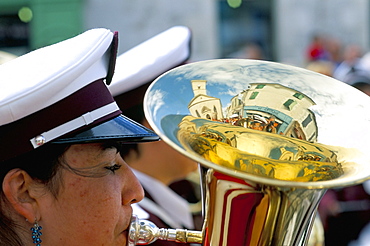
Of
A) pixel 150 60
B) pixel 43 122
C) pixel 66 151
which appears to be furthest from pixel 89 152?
pixel 150 60

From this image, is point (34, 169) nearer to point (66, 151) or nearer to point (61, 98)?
point (66, 151)

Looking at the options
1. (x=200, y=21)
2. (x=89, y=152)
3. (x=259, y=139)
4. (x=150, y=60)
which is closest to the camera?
(x=89, y=152)

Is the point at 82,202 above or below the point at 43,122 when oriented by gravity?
below

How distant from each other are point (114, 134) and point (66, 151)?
13cm

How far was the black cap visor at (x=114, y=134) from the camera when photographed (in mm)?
1629

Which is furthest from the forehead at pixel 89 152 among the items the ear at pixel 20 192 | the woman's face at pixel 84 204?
the ear at pixel 20 192

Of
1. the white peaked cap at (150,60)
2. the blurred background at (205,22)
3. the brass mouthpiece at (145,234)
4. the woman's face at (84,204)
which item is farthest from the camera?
the blurred background at (205,22)

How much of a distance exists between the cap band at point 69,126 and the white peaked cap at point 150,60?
0.97 metres

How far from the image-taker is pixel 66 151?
66.5 inches

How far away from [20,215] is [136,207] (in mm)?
967

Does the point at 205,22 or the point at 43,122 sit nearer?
the point at 43,122

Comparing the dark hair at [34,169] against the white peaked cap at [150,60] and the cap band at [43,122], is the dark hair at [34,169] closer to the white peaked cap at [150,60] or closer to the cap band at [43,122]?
the cap band at [43,122]

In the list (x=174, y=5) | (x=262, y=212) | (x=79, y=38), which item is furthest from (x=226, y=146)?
(x=174, y=5)

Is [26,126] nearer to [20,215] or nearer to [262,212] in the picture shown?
[20,215]
